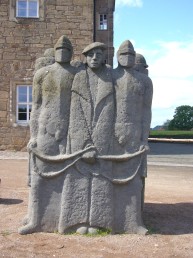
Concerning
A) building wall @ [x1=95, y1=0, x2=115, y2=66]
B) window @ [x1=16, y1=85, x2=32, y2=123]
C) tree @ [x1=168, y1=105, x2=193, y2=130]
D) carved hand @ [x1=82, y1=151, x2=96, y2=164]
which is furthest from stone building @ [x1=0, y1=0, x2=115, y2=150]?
tree @ [x1=168, y1=105, x2=193, y2=130]

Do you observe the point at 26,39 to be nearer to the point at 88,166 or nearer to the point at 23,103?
the point at 23,103

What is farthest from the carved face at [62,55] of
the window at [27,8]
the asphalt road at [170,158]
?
the window at [27,8]

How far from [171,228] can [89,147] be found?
1.65m

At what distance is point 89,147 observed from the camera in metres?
4.99

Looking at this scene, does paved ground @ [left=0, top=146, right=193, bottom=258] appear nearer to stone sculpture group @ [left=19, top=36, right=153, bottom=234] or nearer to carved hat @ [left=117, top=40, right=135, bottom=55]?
stone sculpture group @ [left=19, top=36, right=153, bottom=234]

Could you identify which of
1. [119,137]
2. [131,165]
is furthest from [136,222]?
[119,137]

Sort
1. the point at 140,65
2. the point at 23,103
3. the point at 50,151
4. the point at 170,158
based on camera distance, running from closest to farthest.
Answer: the point at 50,151, the point at 140,65, the point at 23,103, the point at 170,158

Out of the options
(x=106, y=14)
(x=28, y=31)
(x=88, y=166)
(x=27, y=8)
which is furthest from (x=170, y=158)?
(x=88, y=166)

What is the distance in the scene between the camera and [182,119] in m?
64.9

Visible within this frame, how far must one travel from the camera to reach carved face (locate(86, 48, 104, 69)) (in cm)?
510

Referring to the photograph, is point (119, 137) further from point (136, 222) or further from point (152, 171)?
point (152, 171)

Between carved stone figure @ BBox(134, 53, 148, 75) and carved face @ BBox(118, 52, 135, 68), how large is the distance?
0.52 metres

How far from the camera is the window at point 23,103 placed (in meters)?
16.0

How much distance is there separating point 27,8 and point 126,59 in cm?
1211
